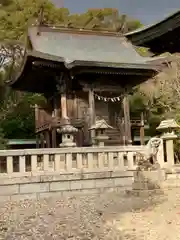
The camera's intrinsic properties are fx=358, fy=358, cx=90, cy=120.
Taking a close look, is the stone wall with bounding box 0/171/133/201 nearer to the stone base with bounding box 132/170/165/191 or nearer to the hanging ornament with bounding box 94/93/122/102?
the stone base with bounding box 132/170/165/191

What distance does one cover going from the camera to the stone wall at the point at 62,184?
31.3 ft

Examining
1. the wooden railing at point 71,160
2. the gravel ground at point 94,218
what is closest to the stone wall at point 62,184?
the wooden railing at point 71,160

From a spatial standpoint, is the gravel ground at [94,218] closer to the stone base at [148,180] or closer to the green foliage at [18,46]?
the stone base at [148,180]

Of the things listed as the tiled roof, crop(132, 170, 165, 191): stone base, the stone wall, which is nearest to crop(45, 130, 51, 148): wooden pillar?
the tiled roof

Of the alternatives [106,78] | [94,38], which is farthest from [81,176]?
[94,38]

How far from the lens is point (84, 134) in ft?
52.5

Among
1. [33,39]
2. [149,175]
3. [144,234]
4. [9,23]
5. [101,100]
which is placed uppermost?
[9,23]

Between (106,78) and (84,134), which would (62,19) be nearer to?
(106,78)

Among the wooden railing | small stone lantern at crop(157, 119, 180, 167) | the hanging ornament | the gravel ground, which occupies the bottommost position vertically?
the gravel ground

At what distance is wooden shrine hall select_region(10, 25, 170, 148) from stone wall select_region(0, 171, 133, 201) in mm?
3767

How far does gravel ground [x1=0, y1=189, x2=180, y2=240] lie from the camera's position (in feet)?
20.4

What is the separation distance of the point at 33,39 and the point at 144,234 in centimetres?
1304

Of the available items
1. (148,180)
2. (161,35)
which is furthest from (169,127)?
(161,35)

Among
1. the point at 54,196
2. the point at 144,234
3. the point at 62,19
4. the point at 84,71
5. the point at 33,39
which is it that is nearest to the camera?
the point at 144,234
